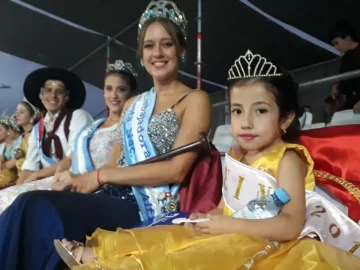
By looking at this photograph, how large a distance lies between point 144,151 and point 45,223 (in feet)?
1.16

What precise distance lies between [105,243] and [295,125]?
500mm

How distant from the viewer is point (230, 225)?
0.90m

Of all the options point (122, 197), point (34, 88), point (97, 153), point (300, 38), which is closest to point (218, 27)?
point (300, 38)

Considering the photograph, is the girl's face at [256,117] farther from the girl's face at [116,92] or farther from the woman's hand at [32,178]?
the woman's hand at [32,178]

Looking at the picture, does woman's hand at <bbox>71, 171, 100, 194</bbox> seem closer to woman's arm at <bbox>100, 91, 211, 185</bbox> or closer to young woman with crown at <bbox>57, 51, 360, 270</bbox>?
woman's arm at <bbox>100, 91, 211, 185</bbox>

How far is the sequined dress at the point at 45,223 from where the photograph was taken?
3.32 ft

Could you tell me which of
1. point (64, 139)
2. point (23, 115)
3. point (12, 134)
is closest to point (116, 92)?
point (64, 139)

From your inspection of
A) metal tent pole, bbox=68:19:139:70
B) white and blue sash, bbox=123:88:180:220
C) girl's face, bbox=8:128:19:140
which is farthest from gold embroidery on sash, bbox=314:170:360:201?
girl's face, bbox=8:128:19:140

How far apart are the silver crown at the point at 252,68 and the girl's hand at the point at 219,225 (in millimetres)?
319

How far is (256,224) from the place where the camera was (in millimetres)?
897

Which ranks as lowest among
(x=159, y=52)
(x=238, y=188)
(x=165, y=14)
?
(x=238, y=188)

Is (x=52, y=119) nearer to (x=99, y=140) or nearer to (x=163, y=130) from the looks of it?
(x=99, y=140)

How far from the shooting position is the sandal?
0.95 metres

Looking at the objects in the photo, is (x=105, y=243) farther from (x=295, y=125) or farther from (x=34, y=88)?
(x=34, y=88)
